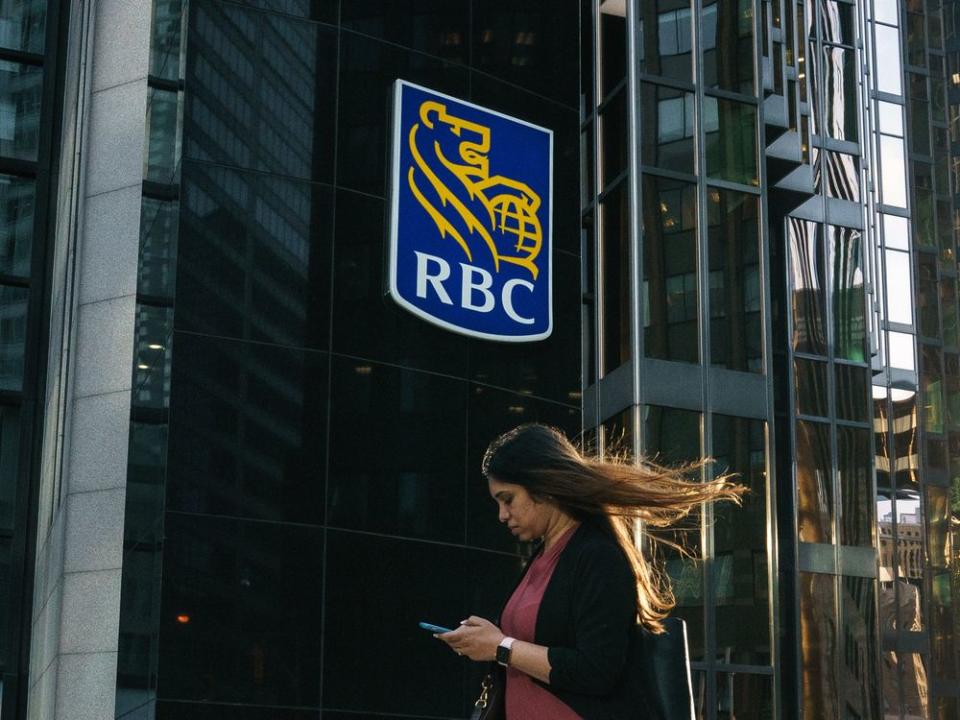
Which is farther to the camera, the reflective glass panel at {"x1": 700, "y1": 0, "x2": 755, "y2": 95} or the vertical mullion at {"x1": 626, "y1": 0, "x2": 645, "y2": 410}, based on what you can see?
the reflective glass panel at {"x1": 700, "y1": 0, "x2": 755, "y2": 95}

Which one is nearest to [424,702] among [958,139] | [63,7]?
[63,7]

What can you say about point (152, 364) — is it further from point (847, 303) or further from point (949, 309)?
point (949, 309)

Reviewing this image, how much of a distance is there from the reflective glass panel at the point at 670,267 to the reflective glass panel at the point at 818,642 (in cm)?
621

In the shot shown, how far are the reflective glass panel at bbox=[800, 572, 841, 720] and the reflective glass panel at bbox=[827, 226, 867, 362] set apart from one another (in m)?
4.06

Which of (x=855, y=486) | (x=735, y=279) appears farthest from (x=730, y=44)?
(x=855, y=486)

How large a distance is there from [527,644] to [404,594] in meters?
8.57

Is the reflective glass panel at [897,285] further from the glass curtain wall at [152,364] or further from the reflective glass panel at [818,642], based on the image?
the glass curtain wall at [152,364]

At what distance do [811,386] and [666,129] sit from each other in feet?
24.7

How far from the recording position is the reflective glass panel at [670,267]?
64.6 feet

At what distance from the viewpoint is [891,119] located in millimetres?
49938

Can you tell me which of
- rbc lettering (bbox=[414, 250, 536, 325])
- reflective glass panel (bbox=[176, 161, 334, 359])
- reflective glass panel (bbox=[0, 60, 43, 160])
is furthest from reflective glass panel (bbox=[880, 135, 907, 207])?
reflective glass panel (bbox=[176, 161, 334, 359])

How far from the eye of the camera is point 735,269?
2034 cm

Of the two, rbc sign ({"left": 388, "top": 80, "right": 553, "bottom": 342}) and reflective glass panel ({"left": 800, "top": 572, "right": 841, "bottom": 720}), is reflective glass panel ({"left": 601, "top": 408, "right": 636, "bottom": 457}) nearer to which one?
rbc sign ({"left": 388, "top": 80, "right": 553, "bottom": 342})

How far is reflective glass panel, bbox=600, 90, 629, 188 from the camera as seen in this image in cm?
2011
